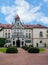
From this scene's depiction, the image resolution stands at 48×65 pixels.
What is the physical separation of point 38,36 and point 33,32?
8.88 ft

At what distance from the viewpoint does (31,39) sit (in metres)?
92.6

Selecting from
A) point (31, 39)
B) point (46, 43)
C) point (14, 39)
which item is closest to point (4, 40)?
point (14, 39)

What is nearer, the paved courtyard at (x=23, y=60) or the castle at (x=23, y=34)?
the paved courtyard at (x=23, y=60)

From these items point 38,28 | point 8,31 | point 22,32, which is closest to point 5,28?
point 8,31

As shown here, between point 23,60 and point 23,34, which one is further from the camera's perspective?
point 23,34

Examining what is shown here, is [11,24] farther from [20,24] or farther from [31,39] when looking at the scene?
[31,39]

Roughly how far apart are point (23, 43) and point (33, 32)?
6.35m

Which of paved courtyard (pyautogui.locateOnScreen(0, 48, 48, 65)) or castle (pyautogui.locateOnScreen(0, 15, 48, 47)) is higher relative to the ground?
castle (pyautogui.locateOnScreen(0, 15, 48, 47))

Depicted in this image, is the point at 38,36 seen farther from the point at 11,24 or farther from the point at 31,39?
the point at 11,24

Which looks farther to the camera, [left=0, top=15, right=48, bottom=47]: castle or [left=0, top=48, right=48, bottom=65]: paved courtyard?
[left=0, top=15, right=48, bottom=47]: castle

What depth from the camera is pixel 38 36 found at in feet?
304

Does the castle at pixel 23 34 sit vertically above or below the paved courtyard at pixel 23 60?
above

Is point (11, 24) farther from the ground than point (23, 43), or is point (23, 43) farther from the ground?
point (11, 24)

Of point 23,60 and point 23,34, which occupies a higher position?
point 23,34
